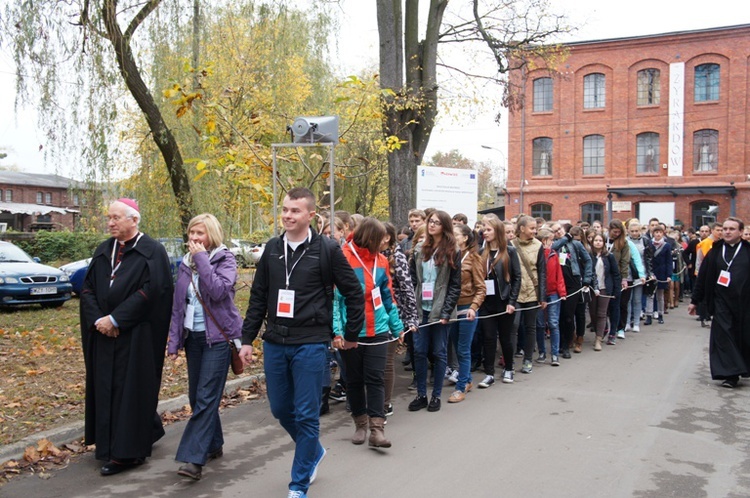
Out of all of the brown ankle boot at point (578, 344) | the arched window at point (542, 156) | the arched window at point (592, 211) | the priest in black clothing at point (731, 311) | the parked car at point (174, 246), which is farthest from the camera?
the arched window at point (542, 156)

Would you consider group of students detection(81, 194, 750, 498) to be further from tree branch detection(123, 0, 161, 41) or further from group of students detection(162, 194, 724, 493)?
tree branch detection(123, 0, 161, 41)

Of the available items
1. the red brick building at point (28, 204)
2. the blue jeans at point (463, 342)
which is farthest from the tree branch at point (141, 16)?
the red brick building at point (28, 204)

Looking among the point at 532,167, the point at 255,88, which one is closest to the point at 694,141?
the point at 532,167

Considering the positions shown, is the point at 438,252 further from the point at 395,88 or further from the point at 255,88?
the point at 395,88

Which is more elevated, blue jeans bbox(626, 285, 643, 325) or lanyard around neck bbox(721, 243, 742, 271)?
lanyard around neck bbox(721, 243, 742, 271)

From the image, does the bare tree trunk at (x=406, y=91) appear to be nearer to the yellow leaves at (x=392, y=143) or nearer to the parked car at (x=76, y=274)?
the yellow leaves at (x=392, y=143)

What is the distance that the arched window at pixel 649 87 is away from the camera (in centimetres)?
4000

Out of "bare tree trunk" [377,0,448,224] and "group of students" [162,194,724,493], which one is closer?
"group of students" [162,194,724,493]

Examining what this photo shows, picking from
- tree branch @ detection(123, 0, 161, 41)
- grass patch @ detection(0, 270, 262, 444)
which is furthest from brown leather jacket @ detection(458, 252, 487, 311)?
tree branch @ detection(123, 0, 161, 41)

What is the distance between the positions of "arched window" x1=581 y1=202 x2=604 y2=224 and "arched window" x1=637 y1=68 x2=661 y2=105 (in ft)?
21.0

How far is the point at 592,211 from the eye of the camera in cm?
4134

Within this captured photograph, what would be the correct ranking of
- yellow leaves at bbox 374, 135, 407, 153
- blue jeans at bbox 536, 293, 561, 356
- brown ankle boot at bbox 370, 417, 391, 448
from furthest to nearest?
yellow leaves at bbox 374, 135, 407, 153, blue jeans at bbox 536, 293, 561, 356, brown ankle boot at bbox 370, 417, 391, 448

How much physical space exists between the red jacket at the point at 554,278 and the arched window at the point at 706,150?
109ft

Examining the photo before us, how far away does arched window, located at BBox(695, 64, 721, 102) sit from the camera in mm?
38688
